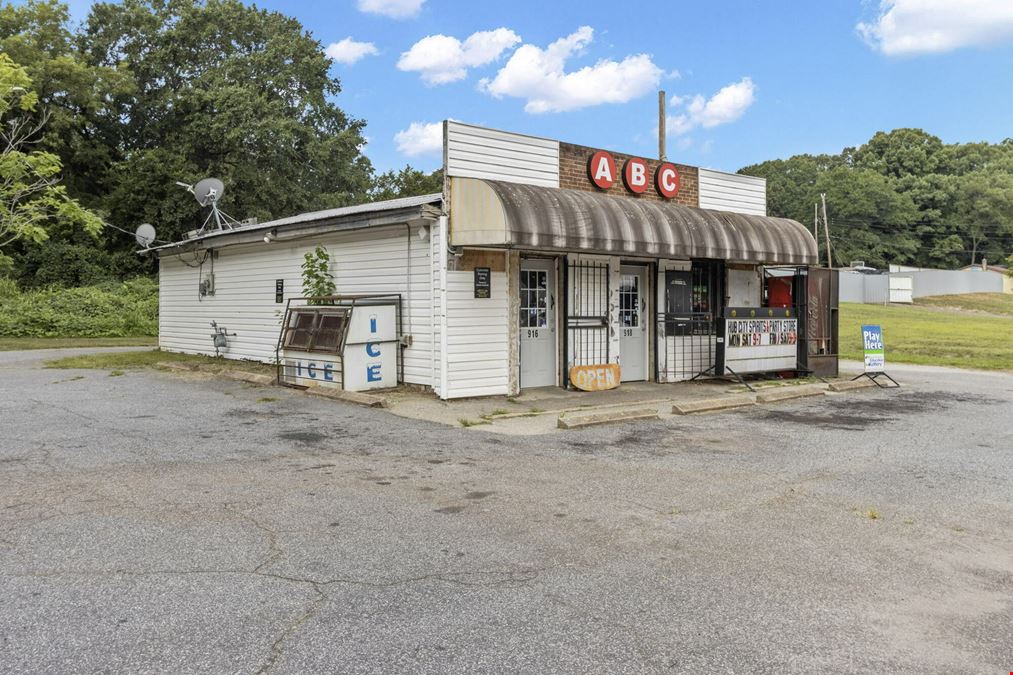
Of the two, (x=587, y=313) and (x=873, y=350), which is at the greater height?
(x=587, y=313)

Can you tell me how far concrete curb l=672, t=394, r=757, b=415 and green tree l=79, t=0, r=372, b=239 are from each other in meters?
29.8

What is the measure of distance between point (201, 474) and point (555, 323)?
7253 mm

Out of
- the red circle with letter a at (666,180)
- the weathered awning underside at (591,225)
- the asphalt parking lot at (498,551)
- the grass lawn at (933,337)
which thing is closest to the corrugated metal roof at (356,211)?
the weathered awning underside at (591,225)

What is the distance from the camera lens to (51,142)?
32188 mm

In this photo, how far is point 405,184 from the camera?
48.0 m

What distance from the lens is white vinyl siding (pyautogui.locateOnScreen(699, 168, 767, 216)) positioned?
1459 centimetres

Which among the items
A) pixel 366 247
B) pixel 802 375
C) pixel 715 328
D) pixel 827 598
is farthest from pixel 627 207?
pixel 827 598

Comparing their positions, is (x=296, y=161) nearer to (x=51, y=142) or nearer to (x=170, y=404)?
(x=51, y=142)

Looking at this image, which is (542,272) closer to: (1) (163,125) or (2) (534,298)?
(2) (534,298)

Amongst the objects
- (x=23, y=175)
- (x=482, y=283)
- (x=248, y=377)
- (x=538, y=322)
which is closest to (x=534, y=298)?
(x=538, y=322)

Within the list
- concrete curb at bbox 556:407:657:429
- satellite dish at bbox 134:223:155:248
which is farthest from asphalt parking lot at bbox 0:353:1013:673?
satellite dish at bbox 134:223:155:248

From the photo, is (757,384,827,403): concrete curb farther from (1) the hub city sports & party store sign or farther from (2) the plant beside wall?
(2) the plant beside wall

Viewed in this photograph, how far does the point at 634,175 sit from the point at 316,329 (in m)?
Answer: 6.52

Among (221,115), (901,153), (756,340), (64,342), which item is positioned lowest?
(64,342)
